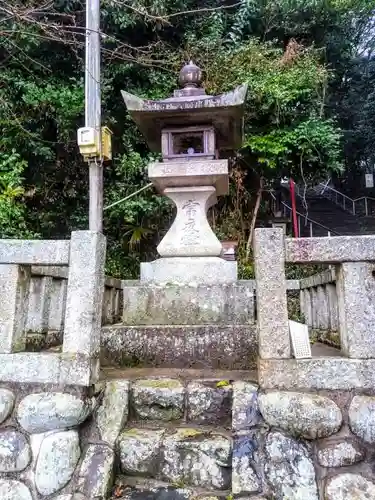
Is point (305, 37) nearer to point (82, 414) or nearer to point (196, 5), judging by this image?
point (196, 5)

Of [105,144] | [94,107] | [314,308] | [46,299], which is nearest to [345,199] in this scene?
[105,144]

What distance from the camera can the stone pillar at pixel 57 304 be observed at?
111 inches

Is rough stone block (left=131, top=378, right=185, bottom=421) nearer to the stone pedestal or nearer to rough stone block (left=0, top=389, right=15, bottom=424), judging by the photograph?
rough stone block (left=0, top=389, right=15, bottom=424)

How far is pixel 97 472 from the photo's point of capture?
1.89m

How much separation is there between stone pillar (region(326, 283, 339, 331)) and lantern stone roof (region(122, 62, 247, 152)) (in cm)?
198

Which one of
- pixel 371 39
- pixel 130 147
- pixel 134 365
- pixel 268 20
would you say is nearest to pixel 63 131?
pixel 130 147

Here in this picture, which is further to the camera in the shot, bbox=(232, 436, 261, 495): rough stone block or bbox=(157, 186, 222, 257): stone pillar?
bbox=(157, 186, 222, 257): stone pillar

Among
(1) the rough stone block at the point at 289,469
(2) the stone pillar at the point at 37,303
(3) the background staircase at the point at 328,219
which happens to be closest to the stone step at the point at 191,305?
(2) the stone pillar at the point at 37,303

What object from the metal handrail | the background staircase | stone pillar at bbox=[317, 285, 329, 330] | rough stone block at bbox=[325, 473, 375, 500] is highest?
the metal handrail

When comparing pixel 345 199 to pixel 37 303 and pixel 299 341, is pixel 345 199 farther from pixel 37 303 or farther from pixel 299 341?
pixel 37 303

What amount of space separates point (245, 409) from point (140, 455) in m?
0.59

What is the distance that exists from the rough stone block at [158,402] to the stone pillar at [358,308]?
0.97m

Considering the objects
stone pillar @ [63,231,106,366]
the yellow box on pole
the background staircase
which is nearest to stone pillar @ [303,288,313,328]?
stone pillar @ [63,231,106,366]

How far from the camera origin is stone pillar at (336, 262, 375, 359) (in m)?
1.98
